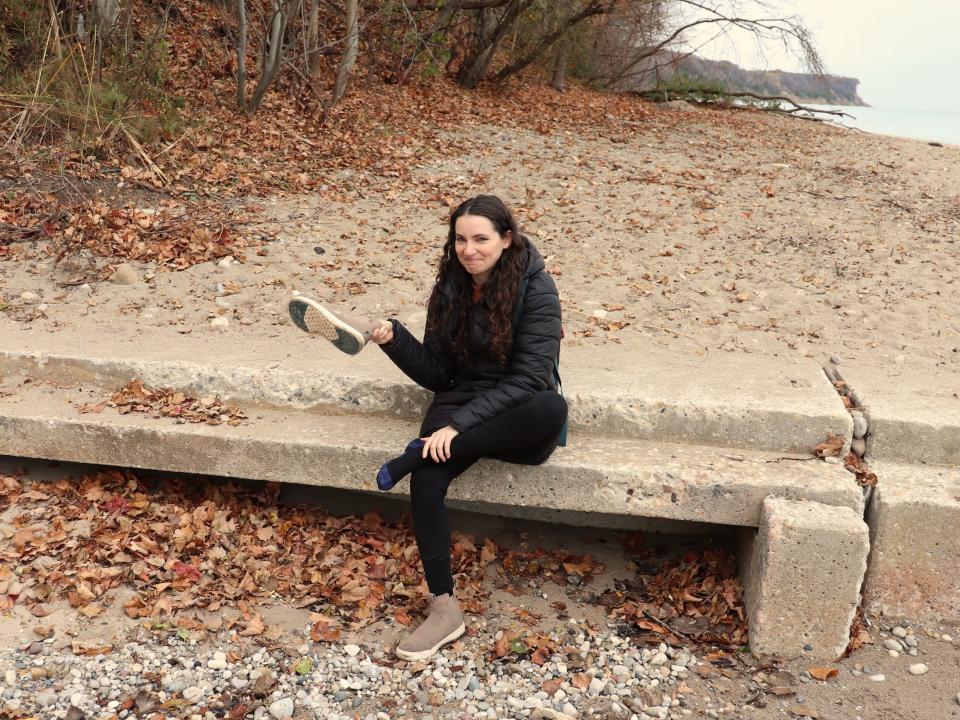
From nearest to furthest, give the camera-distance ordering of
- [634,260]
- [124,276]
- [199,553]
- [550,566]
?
[199,553] < [550,566] < [124,276] < [634,260]

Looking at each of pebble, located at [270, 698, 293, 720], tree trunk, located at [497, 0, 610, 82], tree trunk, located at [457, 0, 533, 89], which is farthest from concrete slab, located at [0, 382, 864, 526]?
tree trunk, located at [497, 0, 610, 82]

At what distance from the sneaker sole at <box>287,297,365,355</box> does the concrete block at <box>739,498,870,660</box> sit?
162 centimetres

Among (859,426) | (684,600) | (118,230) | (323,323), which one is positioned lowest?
(684,600)

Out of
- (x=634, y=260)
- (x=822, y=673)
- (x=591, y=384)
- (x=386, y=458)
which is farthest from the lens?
(x=634, y=260)

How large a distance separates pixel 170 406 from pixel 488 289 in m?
1.62

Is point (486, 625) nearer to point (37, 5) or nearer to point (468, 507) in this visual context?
point (468, 507)

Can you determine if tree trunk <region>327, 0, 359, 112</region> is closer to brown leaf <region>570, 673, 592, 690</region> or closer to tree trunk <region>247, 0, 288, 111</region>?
tree trunk <region>247, 0, 288, 111</region>

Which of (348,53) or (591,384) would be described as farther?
(348,53)

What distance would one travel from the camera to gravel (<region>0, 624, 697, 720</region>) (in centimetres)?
266

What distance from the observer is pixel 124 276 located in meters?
4.98

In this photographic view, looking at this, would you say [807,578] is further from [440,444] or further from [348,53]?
[348,53]

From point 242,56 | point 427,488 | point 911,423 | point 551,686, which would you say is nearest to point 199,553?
point 427,488

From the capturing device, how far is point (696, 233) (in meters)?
6.37

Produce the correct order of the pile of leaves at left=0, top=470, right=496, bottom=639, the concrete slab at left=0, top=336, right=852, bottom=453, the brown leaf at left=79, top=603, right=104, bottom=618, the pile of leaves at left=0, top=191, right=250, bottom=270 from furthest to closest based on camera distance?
the pile of leaves at left=0, top=191, right=250, bottom=270
the concrete slab at left=0, top=336, right=852, bottom=453
the pile of leaves at left=0, top=470, right=496, bottom=639
the brown leaf at left=79, top=603, right=104, bottom=618
